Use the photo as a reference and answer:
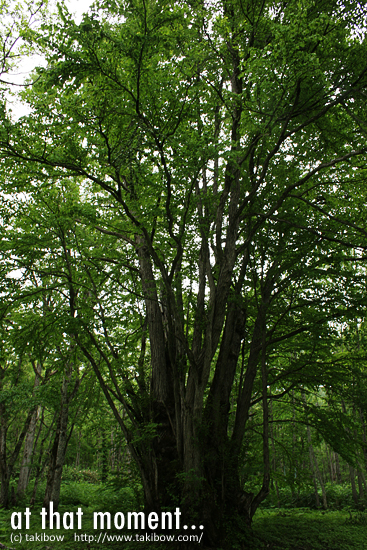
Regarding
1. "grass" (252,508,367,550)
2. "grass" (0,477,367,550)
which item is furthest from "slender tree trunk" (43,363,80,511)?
"grass" (252,508,367,550)

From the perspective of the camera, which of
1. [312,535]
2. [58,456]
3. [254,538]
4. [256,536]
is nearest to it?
[254,538]

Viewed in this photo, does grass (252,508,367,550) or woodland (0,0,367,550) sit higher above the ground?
woodland (0,0,367,550)

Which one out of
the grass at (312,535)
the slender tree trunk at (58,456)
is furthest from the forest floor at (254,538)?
the slender tree trunk at (58,456)

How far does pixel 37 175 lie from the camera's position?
4.66 meters

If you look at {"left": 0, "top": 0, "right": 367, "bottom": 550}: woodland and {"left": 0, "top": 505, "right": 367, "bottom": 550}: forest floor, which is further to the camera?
{"left": 0, "top": 505, "right": 367, "bottom": 550}: forest floor

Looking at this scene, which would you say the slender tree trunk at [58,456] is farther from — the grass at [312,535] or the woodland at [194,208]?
the grass at [312,535]

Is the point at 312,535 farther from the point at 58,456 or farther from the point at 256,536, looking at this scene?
the point at 58,456

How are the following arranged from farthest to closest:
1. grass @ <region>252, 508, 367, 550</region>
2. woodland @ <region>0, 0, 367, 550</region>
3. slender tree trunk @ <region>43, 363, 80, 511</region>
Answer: slender tree trunk @ <region>43, 363, 80, 511</region> < grass @ <region>252, 508, 367, 550</region> < woodland @ <region>0, 0, 367, 550</region>

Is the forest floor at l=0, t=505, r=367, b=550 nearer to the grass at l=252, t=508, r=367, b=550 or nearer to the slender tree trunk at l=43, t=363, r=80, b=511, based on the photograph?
the grass at l=252, t=508, r=367, b=550

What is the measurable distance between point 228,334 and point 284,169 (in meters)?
3.29

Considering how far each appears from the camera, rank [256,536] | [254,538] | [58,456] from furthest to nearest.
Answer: [58,456] → [256,536] → [254,538]

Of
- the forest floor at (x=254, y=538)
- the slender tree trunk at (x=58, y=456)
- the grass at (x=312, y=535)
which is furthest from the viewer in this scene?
the slender tree trunk at (x=58, y=456)

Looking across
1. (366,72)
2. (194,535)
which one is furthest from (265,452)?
(366,72)

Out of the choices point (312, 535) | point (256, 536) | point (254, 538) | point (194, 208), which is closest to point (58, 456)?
point (256, 536)
